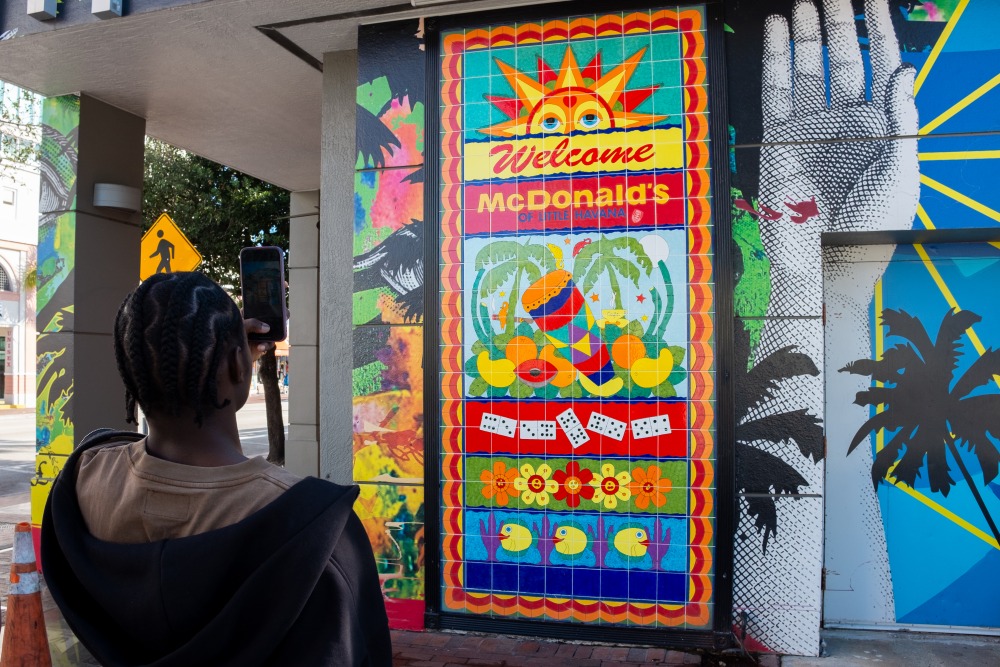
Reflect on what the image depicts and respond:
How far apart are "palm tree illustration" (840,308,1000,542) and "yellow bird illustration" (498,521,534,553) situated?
7.22ft

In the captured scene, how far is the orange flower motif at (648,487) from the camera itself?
4.82m

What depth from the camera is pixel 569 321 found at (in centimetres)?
498

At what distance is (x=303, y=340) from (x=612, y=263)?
610 cm

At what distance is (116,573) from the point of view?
4.86ft

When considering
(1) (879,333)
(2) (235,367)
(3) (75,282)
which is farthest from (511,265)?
(3) (75,282)

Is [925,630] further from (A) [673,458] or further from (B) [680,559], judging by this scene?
(A) [673,458]

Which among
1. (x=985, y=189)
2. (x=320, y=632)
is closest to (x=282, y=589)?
(x=320, y=632)

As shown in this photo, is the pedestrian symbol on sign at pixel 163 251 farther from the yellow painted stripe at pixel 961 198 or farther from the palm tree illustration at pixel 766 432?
the yellow painted stripe at pixel 961 198

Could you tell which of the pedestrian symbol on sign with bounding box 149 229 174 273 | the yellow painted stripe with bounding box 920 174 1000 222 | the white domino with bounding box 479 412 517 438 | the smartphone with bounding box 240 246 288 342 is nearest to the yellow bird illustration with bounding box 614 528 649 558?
the white domino with bounding box 479 412 517 438

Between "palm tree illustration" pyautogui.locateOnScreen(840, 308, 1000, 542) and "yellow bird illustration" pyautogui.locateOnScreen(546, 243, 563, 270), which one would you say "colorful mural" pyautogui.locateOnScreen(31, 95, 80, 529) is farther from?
"palm tree illustration" pyautogui.locateOnScreen(840, 308, 1000, 542)

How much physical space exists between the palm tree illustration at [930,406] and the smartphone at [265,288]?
403 centimetres

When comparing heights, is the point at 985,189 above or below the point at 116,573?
above

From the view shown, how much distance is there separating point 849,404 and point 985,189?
5.00 ft

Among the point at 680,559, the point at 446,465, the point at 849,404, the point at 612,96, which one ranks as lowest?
the point at 680,559
